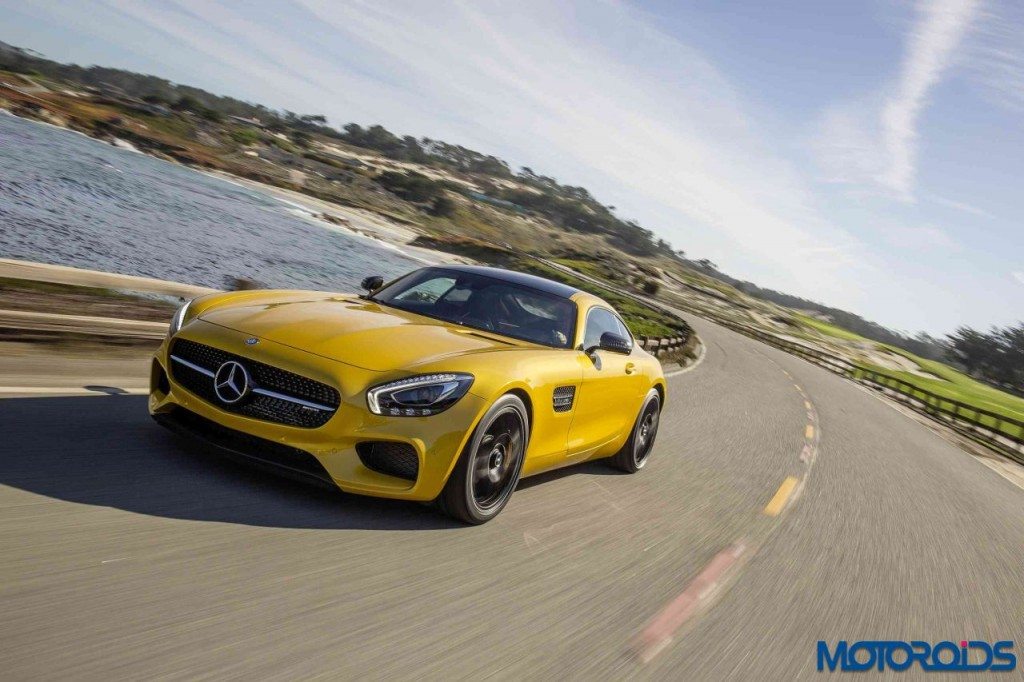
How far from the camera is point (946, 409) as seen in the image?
31016 mm

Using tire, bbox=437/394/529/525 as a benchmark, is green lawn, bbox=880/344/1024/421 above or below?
below

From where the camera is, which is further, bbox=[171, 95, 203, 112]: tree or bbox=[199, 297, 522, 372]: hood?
bbox=[171, 95, 203, 112]: tree

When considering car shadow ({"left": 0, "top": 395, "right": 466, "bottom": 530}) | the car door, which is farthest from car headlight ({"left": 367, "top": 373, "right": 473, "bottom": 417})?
the car door

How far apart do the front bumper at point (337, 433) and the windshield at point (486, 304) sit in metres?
1.38

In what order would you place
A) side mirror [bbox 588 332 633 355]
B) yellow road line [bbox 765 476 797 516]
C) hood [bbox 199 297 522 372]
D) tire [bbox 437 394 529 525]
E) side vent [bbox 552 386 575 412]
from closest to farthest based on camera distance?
hood [bbox 199 297 522 372] < tire [bbox 437 394 529 525] < side vent [bbox 552 386 575 412] < side mirror [bbox 588 332 633 355] < yellow road line [bbox 765 476 797 516]

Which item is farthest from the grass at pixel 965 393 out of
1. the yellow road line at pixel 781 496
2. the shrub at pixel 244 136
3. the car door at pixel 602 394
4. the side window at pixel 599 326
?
the shrub at pixel 244 136

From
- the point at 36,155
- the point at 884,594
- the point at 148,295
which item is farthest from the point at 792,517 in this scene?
the point at 36,155

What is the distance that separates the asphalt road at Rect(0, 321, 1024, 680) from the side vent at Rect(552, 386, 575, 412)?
0.67 meters

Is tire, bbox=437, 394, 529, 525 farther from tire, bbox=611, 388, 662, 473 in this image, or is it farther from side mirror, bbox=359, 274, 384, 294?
tire, bbox=611, 388, 662, 473

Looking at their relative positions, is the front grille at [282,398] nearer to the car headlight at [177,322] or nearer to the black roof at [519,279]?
the car headlight at [177,322]

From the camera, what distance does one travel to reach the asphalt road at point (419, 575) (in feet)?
9.25

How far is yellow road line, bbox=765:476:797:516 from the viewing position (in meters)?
6.81

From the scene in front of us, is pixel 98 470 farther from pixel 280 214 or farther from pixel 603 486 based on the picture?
pixel 280 214

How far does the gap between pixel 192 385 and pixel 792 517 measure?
470 cm
